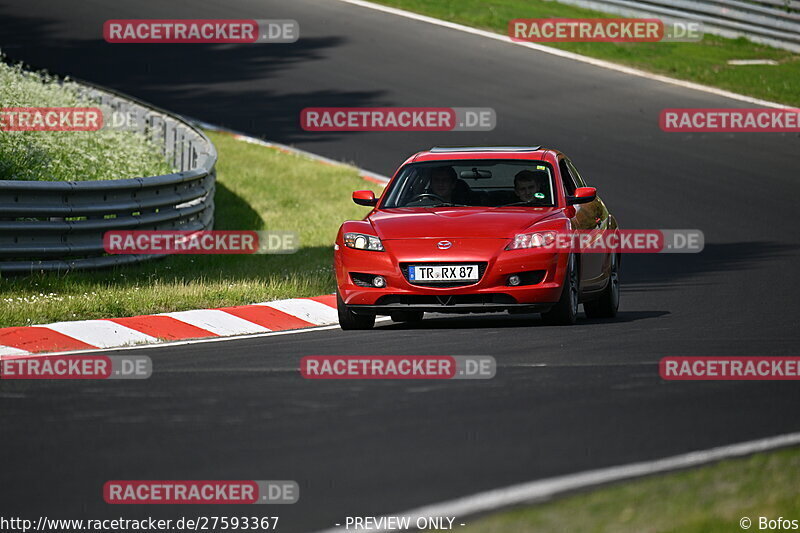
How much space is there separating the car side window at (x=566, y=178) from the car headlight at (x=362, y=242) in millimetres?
2069

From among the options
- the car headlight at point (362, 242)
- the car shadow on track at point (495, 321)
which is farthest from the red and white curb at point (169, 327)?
the car headlight at point (362, 242)

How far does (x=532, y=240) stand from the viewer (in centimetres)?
1165

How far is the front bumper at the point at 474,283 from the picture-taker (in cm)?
1149

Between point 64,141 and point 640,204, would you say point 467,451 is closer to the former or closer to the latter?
point 64,141

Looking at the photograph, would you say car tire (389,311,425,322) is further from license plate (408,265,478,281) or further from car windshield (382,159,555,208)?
license plate (408,265,478,281)

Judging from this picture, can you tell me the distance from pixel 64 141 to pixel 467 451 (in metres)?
13.7

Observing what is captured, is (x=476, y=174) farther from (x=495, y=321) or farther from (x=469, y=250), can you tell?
(x=469, y=250)

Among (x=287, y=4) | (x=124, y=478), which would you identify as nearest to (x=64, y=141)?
(x=124, y=478)

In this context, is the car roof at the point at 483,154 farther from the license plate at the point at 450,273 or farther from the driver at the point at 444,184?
the license plate at the point at 450,273

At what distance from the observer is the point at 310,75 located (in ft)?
98.1

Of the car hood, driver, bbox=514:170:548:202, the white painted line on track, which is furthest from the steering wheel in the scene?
the white painted line on track

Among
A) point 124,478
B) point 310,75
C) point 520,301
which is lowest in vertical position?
point 310,75

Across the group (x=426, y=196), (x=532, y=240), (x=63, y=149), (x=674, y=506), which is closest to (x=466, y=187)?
(x=426, y=196)

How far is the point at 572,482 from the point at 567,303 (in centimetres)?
581
